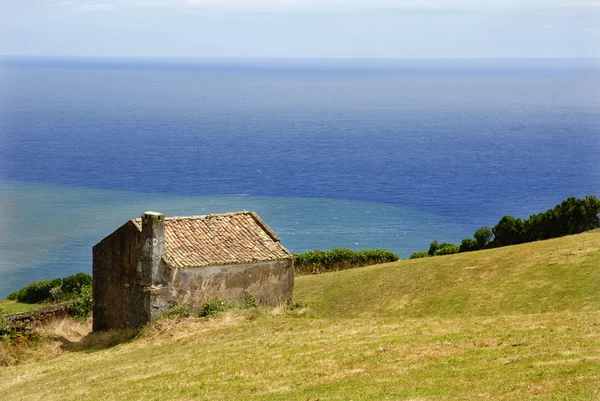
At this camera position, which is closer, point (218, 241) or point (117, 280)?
point (218, 241)

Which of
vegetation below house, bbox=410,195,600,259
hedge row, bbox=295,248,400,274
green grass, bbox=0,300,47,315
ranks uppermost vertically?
vegetation below house, bbox=410,195,600,259

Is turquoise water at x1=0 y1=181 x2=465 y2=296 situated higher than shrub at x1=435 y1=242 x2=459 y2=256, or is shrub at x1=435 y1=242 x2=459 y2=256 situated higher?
shrub at x1=435 y1=242 x2=459 y2=256

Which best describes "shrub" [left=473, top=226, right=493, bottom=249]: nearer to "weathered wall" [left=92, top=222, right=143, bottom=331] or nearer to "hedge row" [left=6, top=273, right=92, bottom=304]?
"hedge row" [left=6, top=273, right=92, bottom=304]

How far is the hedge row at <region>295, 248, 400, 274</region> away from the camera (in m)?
52.2

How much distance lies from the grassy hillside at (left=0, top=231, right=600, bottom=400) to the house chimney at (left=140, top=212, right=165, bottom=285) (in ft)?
6.08

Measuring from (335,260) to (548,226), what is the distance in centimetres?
1267

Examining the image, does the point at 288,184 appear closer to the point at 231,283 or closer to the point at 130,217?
the point at 130,217

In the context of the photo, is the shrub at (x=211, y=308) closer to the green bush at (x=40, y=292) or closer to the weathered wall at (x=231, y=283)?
the weathered wall at (x=231, y=283)

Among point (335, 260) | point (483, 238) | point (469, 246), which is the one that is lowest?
point (335, 260)

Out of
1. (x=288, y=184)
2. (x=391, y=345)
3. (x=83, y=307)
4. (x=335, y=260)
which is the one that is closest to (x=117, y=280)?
(x=83, y=307)

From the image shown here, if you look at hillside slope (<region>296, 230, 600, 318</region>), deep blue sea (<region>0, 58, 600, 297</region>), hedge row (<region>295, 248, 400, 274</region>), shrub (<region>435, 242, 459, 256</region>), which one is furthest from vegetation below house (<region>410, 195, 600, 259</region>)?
deep blue sea (<region>0, 58, 600, 297</region>)

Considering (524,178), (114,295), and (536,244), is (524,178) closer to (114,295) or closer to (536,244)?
(536,244)

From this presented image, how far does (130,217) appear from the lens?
9650cm

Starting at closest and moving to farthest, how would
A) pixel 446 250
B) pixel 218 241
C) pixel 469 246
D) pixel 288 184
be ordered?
1. pixel 218 241
2. pixel 469 246
3. pixel 446 250
4. pixel 288 184
